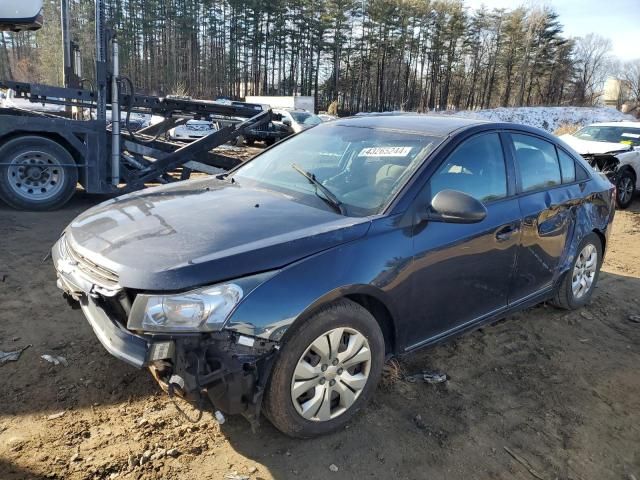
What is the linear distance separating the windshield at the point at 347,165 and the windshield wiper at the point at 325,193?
0.01 m

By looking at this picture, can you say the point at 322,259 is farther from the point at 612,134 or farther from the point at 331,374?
the point at 612,134

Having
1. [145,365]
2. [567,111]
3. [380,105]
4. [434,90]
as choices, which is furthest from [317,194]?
[434,90]

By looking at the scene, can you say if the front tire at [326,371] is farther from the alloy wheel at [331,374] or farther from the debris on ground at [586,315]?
the debris on ground at [586,315]

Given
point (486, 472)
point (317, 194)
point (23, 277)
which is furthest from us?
point (23, 277)

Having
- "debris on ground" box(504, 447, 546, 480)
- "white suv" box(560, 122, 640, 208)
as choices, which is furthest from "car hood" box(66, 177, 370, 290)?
"white suv" box(560, 122, 640, 208)

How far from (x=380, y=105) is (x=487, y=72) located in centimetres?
1594

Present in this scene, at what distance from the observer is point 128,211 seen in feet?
9.91

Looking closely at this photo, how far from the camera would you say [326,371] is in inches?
101

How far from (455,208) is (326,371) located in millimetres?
1147

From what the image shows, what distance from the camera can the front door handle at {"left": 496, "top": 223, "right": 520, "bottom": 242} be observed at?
131 inches

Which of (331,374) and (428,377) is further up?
(331,374)

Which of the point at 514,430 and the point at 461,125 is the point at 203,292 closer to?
the point at 514,430

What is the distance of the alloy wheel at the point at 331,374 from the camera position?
8.14ft

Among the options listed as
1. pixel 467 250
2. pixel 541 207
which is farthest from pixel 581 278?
pixel 467 250
